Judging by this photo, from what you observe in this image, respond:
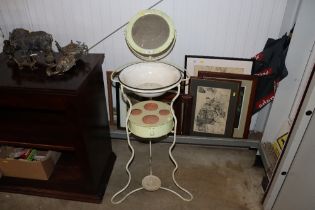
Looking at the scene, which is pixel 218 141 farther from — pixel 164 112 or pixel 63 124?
pixel 63 124

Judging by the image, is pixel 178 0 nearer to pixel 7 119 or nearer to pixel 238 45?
pixel 238 45

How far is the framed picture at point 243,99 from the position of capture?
1.87 meters

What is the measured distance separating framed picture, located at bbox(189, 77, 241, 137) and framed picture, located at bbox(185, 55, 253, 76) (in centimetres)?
9

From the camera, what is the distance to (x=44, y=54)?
5.27 ft

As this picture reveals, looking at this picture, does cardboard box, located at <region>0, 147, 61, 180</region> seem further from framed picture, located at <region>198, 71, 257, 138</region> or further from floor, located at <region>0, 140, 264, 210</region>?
framed picture, located at <region>198, 71, 257, 138</region>

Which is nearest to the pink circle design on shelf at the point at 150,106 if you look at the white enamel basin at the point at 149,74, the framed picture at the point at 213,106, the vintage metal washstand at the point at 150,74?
the vintage metal washstand at the point at 150,74

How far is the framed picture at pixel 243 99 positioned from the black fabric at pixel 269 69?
0.17ft

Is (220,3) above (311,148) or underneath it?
above

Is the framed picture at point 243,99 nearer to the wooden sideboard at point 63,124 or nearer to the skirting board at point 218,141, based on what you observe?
the skirting board at point 218,141

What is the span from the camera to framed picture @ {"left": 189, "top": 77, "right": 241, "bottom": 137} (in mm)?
1908

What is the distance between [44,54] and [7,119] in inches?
18.0

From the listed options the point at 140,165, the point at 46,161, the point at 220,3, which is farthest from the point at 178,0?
the point at 46,161

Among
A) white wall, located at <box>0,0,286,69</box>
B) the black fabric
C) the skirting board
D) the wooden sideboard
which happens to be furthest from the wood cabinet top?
the black fabric

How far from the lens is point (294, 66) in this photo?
5.42 feet
